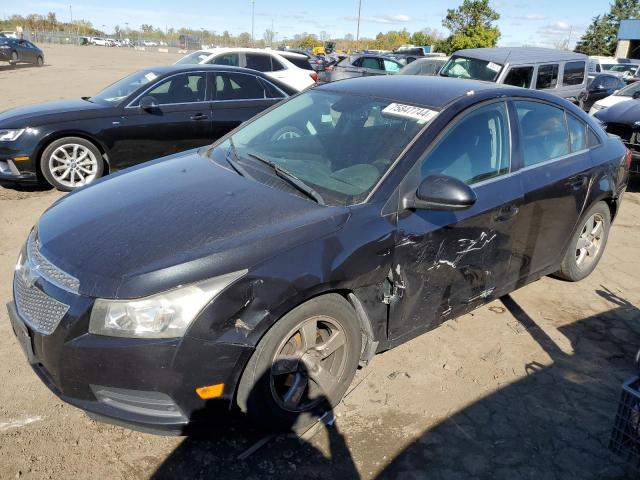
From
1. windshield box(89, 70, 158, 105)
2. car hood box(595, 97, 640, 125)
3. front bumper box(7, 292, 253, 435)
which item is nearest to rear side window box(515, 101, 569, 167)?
front bumper box(7, 292, 253, 435)

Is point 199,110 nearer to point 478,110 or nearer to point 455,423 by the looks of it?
point 478,110

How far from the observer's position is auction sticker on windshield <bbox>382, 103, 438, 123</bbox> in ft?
10.2

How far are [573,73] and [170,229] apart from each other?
11.4 metres

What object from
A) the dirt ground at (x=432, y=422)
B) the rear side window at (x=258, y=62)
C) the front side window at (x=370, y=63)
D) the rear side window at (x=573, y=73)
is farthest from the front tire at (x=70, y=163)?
the front side window at (x=370, y=63)

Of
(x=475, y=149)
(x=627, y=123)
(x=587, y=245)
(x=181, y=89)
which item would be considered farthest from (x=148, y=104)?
(x=627, y=123)

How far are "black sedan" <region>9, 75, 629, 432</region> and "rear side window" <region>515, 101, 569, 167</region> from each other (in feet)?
0.05

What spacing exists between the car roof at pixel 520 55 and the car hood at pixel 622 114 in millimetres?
2470

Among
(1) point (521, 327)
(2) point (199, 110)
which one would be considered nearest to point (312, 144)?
(1) point (521, 327)

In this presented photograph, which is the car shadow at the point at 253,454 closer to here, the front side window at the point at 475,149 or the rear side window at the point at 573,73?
the front side window at the point at 475,149

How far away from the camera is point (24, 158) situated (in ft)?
19.7

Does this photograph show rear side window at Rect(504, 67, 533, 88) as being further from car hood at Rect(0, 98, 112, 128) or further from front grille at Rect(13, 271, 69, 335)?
front grille at Rect(13, 271, 69, 335)

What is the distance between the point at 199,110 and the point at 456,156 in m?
4.70

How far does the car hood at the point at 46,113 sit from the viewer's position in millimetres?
6051

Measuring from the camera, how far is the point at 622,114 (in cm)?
808
